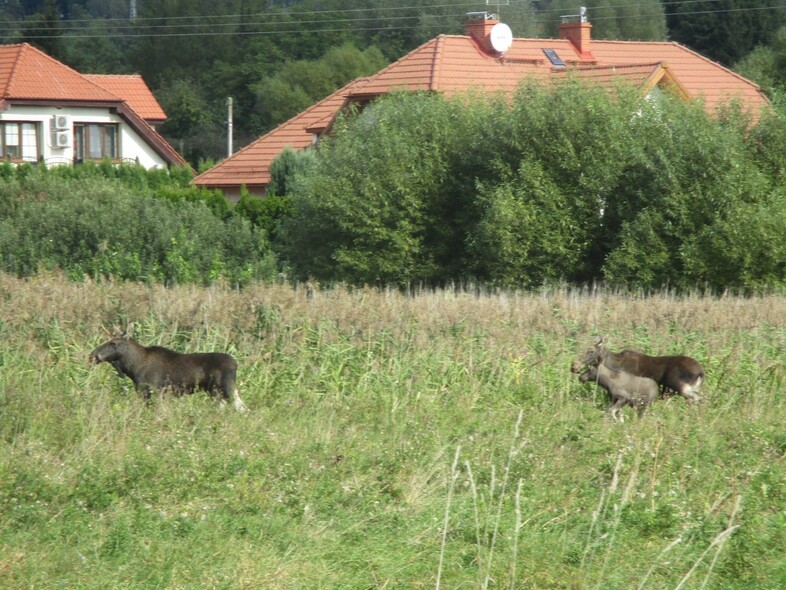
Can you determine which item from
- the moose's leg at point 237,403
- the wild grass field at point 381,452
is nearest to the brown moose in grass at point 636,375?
the wild grass field at point 381,452

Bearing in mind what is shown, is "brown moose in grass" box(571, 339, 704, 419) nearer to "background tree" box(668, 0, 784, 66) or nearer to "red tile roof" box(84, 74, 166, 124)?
"red tile roof" box(84, 74, 166, 124)

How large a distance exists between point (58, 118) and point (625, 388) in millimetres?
42351

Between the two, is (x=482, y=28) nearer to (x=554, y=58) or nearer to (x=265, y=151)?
(x=554, y=58)

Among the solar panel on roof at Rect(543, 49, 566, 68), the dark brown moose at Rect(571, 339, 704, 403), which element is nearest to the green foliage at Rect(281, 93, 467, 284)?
the dark brown moose at Rect(571, 339, 704, 403)

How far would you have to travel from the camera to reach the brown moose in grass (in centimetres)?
1102

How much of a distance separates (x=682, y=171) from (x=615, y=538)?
16950mm

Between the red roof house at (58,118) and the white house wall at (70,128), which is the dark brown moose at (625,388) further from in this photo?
the white house wall at (70,128)

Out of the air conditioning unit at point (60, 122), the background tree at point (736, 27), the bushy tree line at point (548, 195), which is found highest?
the background tree at point (736, 27)

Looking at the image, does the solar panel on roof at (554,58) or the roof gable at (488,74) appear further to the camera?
the solar panel on roof at (554,58)

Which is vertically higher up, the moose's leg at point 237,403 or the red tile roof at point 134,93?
the red tile roof at point 134,93

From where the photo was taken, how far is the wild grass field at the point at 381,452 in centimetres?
714

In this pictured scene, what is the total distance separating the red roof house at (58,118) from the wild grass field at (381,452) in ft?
118

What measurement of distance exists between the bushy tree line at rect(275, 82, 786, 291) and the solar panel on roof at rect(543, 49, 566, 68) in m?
14.4

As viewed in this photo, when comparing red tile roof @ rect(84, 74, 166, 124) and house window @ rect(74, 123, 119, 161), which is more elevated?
red tile roof @ rect(84, 74, 166, 124)
